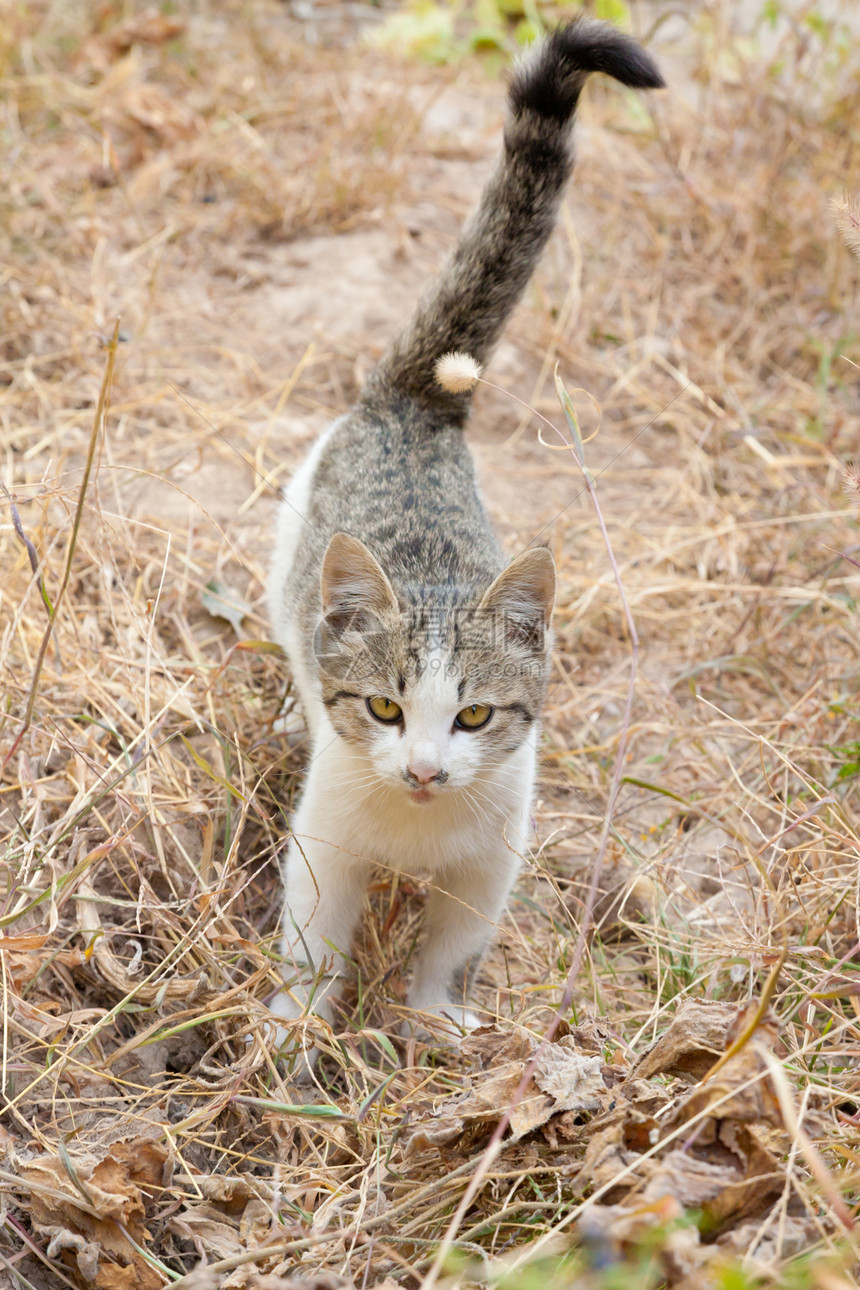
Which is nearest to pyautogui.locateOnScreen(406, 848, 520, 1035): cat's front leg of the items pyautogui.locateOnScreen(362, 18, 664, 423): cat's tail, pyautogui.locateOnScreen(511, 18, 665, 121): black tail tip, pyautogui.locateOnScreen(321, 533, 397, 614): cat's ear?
pyautogui.locateOnScreen(321, 533, 397, 614): cat's ear

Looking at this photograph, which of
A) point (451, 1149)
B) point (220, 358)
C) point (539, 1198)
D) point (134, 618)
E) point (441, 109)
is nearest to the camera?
point (539, 1198)

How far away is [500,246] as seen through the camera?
3064 mm

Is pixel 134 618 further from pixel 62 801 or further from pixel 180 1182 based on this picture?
pixel 180 1182

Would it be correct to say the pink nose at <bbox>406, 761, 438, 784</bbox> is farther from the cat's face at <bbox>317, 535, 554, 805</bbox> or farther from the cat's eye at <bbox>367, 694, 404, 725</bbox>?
the cat's eye at <bbox>367, 694, 404, 725</bbox>

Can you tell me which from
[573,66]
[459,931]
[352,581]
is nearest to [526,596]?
[352,581]

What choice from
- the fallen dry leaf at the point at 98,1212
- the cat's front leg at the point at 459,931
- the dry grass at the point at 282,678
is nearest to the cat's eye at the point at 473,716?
the cat's front leg at the point at 459,931

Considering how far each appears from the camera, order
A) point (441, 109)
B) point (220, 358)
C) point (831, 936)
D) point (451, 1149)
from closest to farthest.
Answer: point (451, 1149), point (831, 936), point (220, 358), point (441, 109)

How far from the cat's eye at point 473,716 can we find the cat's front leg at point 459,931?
1.36 ft

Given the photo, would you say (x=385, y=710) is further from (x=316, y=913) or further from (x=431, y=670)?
(x=316, y=913)

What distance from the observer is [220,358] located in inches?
183

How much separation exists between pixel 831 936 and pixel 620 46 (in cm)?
225

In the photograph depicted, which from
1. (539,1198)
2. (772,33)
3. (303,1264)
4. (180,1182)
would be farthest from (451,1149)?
(772,33)

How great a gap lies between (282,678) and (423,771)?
4.53 ft

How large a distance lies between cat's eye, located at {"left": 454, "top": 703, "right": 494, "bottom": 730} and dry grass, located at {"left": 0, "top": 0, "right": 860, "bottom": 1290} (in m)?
0.59
